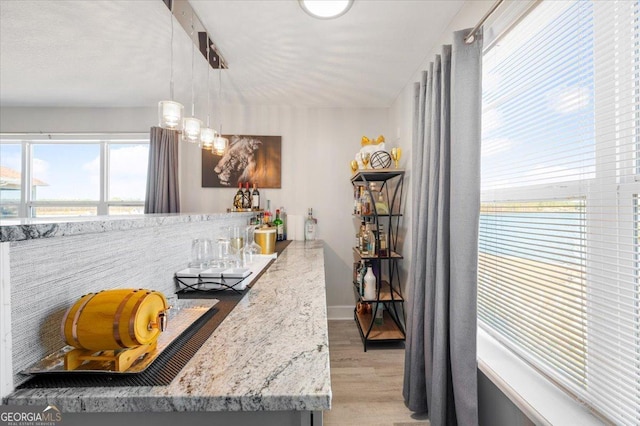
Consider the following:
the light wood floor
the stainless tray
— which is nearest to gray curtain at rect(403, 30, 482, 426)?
the light wood floor

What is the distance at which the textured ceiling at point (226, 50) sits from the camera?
173 cm

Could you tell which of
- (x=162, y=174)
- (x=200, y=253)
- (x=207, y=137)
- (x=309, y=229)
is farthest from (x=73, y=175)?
(x=200, y=253)

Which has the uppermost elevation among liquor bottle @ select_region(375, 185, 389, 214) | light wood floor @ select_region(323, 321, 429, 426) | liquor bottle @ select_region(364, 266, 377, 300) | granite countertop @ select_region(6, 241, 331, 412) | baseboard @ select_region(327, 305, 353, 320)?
liquor bottle @ select_region(375, 185, 389, 214)

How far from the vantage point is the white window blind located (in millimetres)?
832

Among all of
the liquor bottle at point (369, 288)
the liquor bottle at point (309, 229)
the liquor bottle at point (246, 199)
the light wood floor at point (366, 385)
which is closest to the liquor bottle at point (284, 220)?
the liquor bottle at point (309, 229)

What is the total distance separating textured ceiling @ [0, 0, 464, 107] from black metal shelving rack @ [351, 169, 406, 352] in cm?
89

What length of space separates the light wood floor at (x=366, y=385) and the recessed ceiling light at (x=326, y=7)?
2.45m

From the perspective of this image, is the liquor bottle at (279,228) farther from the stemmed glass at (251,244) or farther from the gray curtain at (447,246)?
the gray curtain at (447,246)

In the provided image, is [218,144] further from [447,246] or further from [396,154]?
[447,246]

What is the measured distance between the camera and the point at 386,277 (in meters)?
3.24

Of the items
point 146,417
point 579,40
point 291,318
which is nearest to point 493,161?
point 579,40

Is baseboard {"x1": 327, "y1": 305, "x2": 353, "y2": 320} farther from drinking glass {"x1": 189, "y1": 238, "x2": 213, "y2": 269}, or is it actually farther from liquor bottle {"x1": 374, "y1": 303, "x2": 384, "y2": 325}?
drinking glass {"x1": 189, "y1": 238, "x2": 213, "y2": 269}

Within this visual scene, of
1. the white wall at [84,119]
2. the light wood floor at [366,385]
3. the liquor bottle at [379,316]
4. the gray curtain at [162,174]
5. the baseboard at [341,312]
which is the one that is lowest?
the light wood floor at [366,385]

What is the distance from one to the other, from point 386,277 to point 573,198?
2380 millimetres
